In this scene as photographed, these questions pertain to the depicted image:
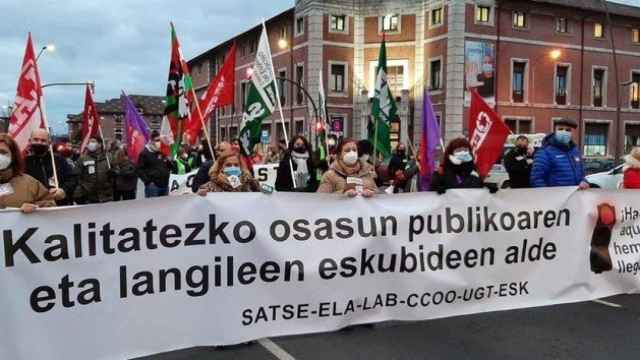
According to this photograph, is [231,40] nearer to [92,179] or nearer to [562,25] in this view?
[562,25]

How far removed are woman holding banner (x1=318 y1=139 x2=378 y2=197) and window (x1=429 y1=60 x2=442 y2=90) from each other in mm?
32197

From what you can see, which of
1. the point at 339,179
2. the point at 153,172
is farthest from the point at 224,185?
the point at 153,172

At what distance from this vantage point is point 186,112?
10.9m

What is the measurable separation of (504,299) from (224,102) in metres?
6.43

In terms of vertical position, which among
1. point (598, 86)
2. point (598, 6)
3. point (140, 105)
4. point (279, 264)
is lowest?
point (279, 264)

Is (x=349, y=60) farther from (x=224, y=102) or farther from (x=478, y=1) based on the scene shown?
(x=224, y=102)

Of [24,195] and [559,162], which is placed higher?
[559,162]

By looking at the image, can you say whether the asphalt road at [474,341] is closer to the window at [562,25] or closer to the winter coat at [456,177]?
the winter coat at [456,177]

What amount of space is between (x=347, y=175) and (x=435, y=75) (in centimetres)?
3339

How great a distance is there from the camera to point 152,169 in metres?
11.5

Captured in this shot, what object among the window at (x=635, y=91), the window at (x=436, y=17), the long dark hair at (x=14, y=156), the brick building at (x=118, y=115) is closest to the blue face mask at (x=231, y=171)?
the long dark hair at (x=14, y=156)

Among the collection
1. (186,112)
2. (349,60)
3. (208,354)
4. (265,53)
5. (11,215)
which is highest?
(349,60)

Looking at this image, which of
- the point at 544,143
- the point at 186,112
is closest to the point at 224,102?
the point at 186,112

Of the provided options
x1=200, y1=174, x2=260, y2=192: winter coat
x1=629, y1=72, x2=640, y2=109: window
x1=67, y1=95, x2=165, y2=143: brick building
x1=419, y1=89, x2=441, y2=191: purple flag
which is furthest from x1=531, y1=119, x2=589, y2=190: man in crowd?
x1=67, y1=95, x2=165, y2=143: brick building
